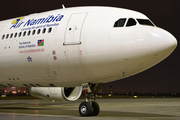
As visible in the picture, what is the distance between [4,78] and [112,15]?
22.3 feet

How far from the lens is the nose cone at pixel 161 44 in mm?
9852

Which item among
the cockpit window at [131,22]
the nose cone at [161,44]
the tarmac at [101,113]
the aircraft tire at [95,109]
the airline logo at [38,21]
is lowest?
the tarmac at [101,113]

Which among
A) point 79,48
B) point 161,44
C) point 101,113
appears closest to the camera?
point 161,44

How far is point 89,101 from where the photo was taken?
1206 centimetres

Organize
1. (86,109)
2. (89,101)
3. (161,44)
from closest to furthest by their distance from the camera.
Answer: (161,44) < (86,109) < (89,101)

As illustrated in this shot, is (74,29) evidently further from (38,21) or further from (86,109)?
(86,109)

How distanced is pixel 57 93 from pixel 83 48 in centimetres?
486

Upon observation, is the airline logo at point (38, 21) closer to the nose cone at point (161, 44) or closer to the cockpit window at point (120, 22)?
the cockpit window at point (120, 22)

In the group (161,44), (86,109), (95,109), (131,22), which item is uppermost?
(131,22)

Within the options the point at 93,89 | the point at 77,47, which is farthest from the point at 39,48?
the point at 93,89

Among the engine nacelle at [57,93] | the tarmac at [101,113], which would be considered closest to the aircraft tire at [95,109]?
the tarmac at [101,113]

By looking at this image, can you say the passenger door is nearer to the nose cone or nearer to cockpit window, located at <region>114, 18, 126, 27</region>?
cockpit window, located at <region>114, 18, 126, 27</region>

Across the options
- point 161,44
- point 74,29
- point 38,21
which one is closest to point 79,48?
point 74,29

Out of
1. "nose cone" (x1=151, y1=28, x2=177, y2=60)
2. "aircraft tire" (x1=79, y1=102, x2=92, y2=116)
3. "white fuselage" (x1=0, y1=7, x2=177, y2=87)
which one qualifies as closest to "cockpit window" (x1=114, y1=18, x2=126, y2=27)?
"white fuselage" (x1=0, y1=7, x2=177, y2=87)
